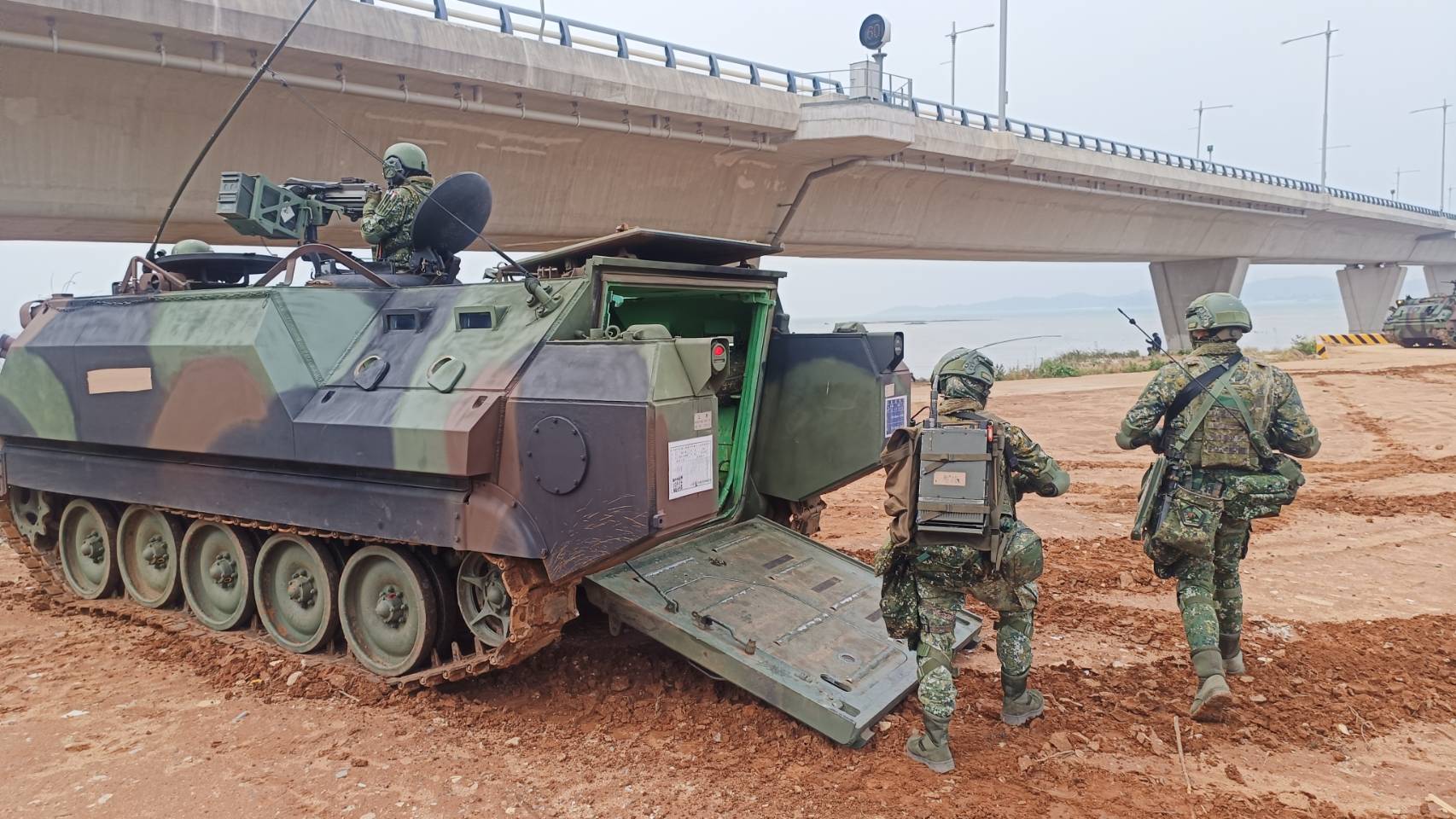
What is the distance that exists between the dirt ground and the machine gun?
2521 mm

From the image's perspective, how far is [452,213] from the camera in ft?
17.6

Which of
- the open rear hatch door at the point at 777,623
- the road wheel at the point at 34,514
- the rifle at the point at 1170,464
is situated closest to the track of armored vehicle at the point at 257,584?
the road wheel at the point at 34,514

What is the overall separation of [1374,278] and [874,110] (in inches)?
1576

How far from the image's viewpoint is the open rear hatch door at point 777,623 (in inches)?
168

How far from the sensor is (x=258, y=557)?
5.49 m

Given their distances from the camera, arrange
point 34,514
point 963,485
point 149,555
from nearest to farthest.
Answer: point 963,485 → point 149,555 → point 34,514

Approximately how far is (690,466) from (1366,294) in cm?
5100

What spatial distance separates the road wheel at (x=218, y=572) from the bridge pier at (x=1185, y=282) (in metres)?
32.8

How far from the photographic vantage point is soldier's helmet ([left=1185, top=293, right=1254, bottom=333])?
15.1ft

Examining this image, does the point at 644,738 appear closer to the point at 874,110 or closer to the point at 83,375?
the point at 83,375

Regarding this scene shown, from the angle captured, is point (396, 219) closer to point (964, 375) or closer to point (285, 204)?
point (285, 204)

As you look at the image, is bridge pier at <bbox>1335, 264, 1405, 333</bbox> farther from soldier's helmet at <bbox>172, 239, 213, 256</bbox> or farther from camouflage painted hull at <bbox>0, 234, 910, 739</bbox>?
soldier's helmet at <bbox>172, 239, 213, 256</bbox>

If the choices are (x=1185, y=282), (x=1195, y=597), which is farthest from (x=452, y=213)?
(x=1185, y=282)

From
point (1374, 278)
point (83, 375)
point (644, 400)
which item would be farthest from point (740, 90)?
point (1374, 278)
